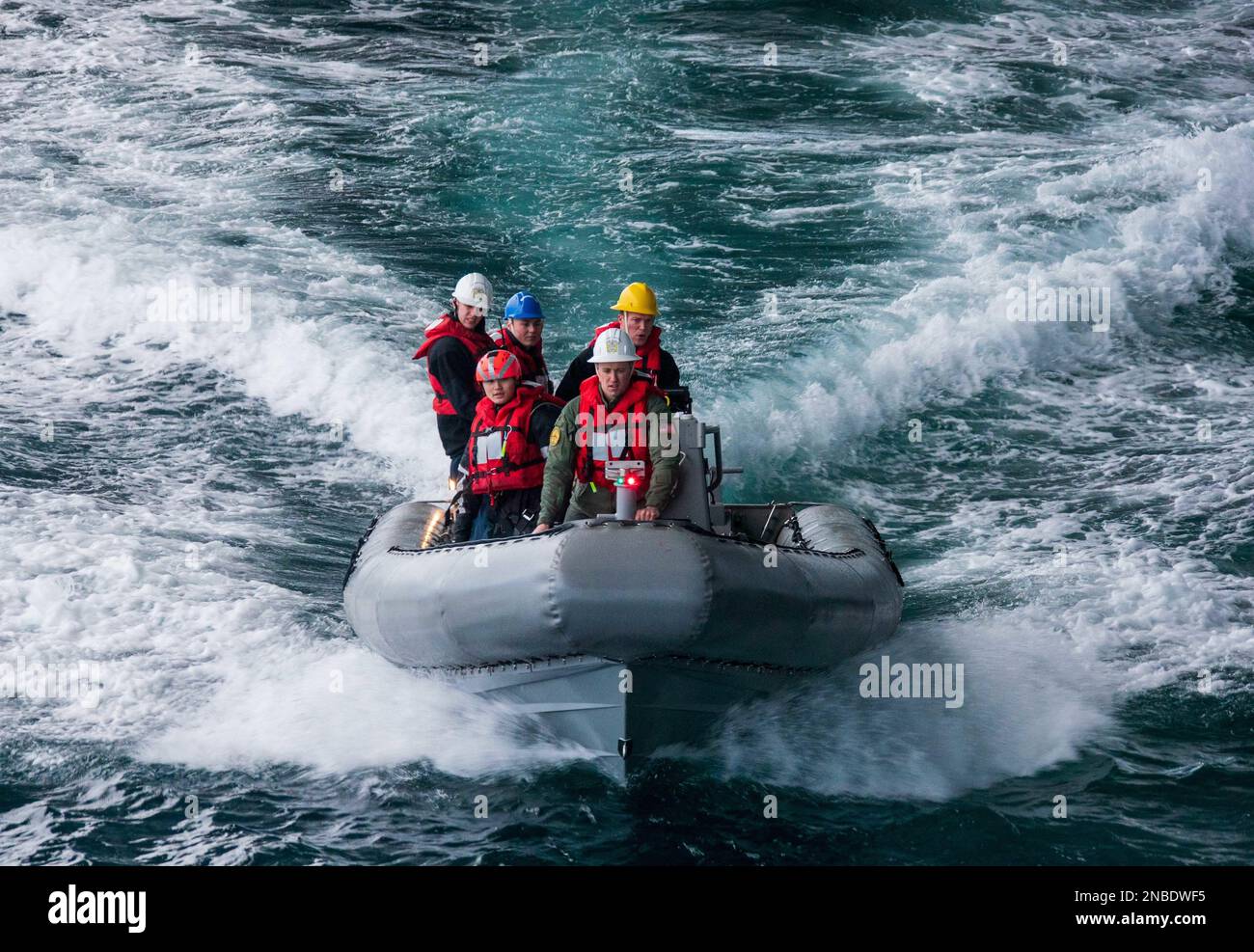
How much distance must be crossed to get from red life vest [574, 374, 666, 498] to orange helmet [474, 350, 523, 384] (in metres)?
0.39

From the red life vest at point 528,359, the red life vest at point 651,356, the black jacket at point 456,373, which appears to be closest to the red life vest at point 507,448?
the red life vest at point 528,359

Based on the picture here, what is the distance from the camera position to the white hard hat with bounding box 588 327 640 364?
5.86 meters

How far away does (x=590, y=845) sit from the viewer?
17.7 feet

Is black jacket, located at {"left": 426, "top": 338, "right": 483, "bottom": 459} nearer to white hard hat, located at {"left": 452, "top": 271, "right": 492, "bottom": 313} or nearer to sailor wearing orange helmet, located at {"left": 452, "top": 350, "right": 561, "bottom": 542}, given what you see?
white hard hat, located at {"left": 452, "top": 271, "right": 492, "bottom": 313}

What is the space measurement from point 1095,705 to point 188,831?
12.1ft

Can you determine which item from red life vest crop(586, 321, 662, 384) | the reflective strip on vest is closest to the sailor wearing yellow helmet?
red life vest crop(586, 321, 662, 384)

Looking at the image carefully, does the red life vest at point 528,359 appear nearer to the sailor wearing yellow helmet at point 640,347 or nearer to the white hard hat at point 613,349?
the sailor wearing yellow helmet at point 640,347

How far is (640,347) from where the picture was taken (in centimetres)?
674

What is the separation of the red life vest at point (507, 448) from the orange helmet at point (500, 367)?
0.30ft

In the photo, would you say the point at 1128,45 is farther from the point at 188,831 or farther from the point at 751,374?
the point at 188,831

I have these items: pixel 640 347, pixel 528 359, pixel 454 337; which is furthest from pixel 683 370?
pixel 528 359

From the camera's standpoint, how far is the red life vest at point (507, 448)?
6297 mm

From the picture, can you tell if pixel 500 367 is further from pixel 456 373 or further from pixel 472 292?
pixel 472 292
